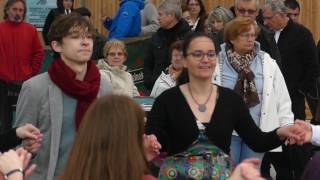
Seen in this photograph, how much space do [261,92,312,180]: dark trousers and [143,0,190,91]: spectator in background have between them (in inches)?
64.5

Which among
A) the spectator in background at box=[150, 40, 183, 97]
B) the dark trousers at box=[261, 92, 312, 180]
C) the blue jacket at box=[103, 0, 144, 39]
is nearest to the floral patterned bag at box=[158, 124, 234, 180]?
the spectator in background at box=[150, 40, 183, 97]

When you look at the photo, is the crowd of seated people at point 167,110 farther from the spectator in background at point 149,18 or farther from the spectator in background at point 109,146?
the spectator in background at point 149,18

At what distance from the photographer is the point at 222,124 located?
6098 millimetres

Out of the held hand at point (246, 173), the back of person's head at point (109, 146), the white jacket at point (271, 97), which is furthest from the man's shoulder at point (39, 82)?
the held hand at point (246, 173)

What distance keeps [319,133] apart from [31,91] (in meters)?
2.06

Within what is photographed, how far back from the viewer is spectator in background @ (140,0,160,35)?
1391 centimetres

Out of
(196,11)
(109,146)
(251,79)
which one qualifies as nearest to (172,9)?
(196,11)

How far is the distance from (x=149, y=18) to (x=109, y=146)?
1046 centimetres

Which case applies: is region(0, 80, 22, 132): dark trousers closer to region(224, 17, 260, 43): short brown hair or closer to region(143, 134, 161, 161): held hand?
region(224, 17, 260, 43): short brown hair

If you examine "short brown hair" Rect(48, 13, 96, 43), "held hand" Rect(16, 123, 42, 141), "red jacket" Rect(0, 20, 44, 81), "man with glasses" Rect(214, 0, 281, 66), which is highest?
"short brown hair" Rect(48, 13, 96, 43)

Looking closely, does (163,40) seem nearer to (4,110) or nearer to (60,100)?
(4,110)

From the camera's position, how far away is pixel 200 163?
5977 mm

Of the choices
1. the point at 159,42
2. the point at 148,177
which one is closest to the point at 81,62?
the point at 148,177

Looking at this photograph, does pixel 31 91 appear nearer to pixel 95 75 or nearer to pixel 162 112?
pixel 95 75
